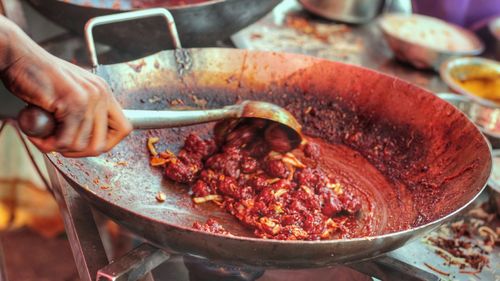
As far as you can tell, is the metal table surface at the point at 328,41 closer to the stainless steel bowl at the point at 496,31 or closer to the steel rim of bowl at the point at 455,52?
the steel rim of bowl at the point at 455,52

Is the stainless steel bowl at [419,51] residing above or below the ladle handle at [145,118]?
below

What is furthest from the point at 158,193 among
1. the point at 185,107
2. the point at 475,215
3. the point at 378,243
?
the point at 475,215

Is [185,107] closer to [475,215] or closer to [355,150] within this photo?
[355,150]

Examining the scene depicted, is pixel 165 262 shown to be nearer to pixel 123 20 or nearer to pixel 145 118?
pixel 145 118

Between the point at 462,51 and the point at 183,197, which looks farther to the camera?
the point at 462,51

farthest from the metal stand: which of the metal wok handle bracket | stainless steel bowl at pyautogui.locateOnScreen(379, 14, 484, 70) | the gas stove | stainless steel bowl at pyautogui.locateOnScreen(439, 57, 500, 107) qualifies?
stainless steel bowl at pyautogui.locateOnScreen(379, 14, 484, 70)

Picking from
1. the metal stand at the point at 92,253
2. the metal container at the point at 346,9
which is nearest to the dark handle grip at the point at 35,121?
the metal stand at the point at 92,253

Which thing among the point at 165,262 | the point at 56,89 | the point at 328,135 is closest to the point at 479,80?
the point at 328,135

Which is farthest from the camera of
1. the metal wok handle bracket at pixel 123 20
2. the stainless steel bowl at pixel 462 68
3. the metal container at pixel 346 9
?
the metal container at pixel 346 9

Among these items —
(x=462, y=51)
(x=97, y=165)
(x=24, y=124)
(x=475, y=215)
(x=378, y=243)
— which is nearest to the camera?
(x=24, y=124)
